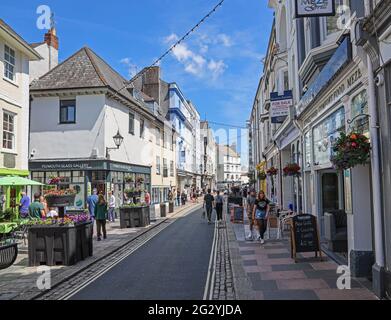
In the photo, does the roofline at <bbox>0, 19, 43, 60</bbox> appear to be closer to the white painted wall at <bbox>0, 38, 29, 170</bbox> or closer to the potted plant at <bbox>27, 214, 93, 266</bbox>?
the white painted wall at <bbox>0, 38, 29, 170</bbox>

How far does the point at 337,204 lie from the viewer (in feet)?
38.5

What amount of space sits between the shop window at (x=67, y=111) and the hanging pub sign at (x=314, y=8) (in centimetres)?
1708

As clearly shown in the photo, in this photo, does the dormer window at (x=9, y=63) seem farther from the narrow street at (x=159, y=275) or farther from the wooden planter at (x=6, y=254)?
the wooden planter at (x=6, y=254)

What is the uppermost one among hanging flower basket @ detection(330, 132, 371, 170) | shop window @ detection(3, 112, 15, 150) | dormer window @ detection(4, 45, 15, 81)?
dormer window @ detection(4, 45, 15, 81)

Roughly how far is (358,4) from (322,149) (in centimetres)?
461

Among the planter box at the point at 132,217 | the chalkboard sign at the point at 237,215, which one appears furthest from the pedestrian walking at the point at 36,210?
the chalkboard sign at the point at 237,215

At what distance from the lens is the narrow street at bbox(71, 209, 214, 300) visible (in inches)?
270

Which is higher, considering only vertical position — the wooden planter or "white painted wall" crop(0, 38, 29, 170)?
"white painted wall" crop(0, 38, 29, 170)

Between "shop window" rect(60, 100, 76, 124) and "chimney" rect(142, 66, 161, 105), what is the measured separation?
19.8m

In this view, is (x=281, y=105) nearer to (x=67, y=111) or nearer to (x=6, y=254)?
(x=6, y=254)

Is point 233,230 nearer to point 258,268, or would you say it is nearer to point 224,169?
point 258,268

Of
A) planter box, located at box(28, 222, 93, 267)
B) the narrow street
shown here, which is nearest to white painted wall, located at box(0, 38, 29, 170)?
the narrow street

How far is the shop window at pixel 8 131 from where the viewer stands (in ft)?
53.9
